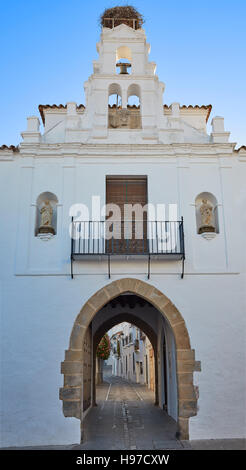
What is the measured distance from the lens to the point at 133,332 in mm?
27391

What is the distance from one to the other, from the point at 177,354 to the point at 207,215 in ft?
9.32

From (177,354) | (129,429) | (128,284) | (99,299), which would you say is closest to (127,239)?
(128,284)

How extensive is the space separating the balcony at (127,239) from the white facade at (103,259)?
21 centimetres

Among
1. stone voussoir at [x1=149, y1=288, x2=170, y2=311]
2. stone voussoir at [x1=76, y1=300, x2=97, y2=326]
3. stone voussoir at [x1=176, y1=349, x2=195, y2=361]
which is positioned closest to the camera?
stone voussoir at [x1=176, y1=349, x2=195, y2=361]

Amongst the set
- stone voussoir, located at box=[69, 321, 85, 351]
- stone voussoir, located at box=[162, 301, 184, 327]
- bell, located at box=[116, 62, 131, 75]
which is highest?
bell, located at box=[116, 62, 131, 75]

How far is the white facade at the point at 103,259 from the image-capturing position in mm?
7203

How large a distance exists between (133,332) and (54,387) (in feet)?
67.7

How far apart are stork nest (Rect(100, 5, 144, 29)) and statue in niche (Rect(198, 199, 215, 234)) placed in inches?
211

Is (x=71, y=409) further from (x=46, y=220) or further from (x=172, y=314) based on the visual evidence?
(x=46, y=220)

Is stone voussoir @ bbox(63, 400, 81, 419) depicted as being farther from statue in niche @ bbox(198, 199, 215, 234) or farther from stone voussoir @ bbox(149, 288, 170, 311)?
statue in niche @ bbox(198, 199, 215, 234)

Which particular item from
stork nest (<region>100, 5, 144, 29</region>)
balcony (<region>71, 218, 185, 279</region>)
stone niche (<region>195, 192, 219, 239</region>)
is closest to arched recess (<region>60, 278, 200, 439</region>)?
balcony (<region>71, 218, 185, 279</region>)

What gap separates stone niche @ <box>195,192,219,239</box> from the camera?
813 centimetres

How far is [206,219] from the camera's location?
26.9 ft
